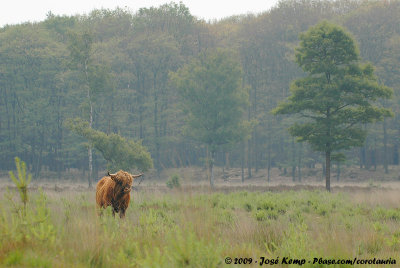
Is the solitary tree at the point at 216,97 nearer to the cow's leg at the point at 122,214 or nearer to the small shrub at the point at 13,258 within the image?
the cow's leg at the point at 122,214

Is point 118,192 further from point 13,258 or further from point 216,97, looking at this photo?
point 216,97

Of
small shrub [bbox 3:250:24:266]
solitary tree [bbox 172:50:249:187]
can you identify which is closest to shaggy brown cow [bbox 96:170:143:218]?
small shrub [bbox 3:250:24:266]

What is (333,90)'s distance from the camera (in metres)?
21.8

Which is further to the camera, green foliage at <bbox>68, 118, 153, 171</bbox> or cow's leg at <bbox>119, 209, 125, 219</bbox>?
green foliage at <bbox>68, 118, 153, 171</bbox>

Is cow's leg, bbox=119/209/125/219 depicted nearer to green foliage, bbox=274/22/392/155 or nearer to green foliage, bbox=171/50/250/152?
green foliage, bbox=274/22/392/155

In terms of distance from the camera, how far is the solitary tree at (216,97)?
34.3 meters

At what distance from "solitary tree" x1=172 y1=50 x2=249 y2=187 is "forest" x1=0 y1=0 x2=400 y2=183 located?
7.31 m

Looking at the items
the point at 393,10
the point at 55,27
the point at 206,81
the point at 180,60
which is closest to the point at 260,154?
the point at 180,60

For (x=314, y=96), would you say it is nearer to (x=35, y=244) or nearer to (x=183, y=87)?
(x=183, y=87)

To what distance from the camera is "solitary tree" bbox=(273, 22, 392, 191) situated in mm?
21625

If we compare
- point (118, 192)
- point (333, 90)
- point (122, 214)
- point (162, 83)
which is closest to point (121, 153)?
point (333, 90)

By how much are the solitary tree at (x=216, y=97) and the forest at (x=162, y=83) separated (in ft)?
24.0

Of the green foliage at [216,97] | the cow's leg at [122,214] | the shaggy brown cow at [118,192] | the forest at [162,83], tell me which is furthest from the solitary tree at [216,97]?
the cow's leg at [122,214]

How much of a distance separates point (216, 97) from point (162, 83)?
16.0 meters
